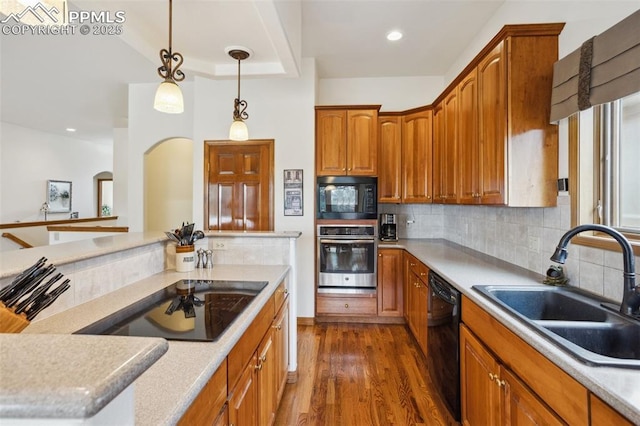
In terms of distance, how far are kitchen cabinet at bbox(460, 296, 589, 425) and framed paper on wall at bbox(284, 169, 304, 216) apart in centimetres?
215

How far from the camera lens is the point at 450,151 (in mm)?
2885

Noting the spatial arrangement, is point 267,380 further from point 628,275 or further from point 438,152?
point 438,152

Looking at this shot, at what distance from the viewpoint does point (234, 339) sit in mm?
1062

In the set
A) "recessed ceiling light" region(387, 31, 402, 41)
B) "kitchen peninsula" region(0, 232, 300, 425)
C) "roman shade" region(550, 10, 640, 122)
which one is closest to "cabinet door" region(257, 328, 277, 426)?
"kitchen peninsula" region(0, 232, 300, 425)

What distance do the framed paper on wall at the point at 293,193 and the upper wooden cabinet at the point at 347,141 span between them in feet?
0.85

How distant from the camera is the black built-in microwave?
3.42 meters

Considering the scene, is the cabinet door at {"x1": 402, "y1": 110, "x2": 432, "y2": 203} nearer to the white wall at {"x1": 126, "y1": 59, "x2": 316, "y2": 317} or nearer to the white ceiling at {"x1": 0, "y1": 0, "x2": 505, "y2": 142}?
the white ceiling at {"x1": 0, "y1": 0, "x2": 505, "y2": 142}

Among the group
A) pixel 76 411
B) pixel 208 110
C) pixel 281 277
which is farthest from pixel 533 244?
pixel 208 110

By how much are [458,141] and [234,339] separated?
2491 millimetres

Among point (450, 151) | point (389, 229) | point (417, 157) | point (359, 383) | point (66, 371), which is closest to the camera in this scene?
point (66, 371)

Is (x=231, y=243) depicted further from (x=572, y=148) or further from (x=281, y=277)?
(x=572, y=148)

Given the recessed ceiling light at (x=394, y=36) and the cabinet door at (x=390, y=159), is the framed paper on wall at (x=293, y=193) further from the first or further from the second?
the recessed ceiling light at (x=394, y=36)

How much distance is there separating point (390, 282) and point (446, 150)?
5.14 feet

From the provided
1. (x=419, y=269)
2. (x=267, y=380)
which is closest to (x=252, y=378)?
(x=267, y=380)
